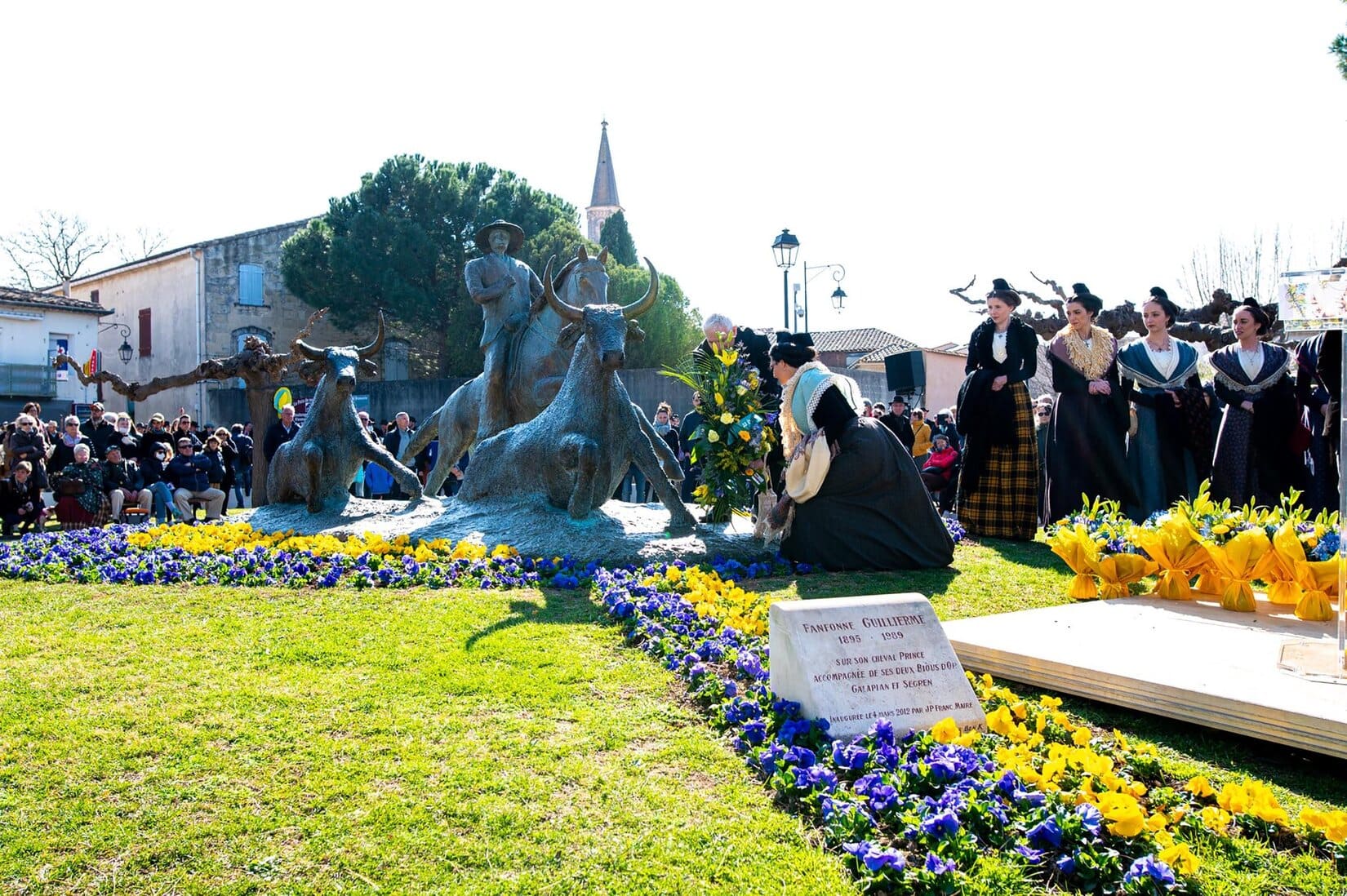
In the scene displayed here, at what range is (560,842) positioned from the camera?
10.9ft

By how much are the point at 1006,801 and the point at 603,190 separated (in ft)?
224

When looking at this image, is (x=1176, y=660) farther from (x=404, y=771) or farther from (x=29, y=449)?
(x=29, y=449)

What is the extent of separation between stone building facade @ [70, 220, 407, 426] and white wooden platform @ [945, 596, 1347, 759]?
35851 mm

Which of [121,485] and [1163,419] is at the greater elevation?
[1163,419]

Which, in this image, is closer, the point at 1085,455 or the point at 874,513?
the point at 874,513

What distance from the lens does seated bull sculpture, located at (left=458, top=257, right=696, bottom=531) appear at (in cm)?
886

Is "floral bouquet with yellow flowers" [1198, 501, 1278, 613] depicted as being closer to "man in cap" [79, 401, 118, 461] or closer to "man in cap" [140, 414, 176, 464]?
"man in cap" [140, 414, 176, 464]

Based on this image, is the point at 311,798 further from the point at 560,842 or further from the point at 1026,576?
the point at 1026,576

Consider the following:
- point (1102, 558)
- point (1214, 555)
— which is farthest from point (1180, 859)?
point (1102, 558)

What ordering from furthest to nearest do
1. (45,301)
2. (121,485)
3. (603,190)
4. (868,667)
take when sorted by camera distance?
(603,190)
(45,301)
(121,485)
(868,667)

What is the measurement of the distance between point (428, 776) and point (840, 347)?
50.9 meters

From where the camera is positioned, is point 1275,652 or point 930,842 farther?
point 1275,652

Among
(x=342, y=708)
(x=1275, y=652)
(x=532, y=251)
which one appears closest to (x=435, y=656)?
(x=342, y=708)

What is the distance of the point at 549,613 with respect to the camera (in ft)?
21.8
